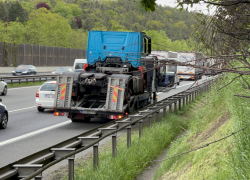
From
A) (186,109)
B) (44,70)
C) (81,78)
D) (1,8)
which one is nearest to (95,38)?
(81,78)

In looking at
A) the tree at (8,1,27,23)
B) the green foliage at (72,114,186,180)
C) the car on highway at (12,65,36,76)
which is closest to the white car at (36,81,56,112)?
the green foliage at (72,114,186,180)

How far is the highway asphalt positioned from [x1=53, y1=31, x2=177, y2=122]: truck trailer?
1.92ft

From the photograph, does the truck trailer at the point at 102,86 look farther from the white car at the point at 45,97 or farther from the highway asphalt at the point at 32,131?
the white car at the point at 45,97

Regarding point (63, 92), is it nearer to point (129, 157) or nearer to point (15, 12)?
point (129, 157)

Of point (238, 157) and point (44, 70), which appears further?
point (44, 70)

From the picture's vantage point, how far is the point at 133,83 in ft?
52.1

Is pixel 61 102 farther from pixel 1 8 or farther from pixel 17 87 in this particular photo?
pixel 1 8

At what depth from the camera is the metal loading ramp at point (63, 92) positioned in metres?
14.6

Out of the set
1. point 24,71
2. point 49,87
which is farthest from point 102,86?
point 24,71

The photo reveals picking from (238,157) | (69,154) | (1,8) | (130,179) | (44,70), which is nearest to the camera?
(238,157)

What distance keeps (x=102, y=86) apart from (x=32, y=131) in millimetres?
2896

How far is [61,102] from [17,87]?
23.1m

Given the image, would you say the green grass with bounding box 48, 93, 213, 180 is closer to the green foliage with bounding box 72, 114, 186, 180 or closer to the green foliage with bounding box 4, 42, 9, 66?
the green foliage with bounding box 72, 114, 186, 180

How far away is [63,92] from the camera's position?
14602mm
